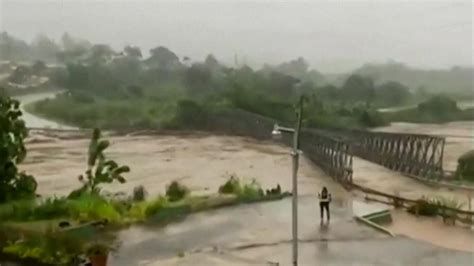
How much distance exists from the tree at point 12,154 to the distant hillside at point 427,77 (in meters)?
0.91

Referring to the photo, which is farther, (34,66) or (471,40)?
(34,66)

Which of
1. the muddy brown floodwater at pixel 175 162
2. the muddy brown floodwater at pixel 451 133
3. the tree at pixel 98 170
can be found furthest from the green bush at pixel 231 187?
the muddy brown floodwater at pixel 451 133

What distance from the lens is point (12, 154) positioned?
2.20 meters

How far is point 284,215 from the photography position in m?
2.13

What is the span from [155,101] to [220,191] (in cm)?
28

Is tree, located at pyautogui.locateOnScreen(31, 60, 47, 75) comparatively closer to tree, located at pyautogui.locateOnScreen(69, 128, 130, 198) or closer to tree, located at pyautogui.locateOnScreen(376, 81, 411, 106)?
tree, located at pyautogui.locateOnScreen(69, 128, 130, 198)

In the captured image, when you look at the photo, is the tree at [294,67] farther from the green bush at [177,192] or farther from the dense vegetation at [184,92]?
the green bush at [177,192]

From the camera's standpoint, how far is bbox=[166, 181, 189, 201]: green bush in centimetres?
215

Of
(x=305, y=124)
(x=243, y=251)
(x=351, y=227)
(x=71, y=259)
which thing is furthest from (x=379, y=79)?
(x=71, y=259)

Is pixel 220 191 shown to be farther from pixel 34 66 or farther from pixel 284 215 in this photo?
pixel 34 66

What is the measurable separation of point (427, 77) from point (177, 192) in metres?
0.69

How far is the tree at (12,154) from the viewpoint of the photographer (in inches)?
86.3

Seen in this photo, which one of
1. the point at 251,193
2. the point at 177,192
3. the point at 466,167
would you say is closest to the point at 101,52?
the point at 177,192

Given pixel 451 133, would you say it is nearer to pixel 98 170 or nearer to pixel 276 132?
pixel 276 132
